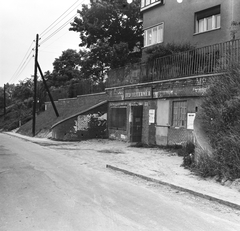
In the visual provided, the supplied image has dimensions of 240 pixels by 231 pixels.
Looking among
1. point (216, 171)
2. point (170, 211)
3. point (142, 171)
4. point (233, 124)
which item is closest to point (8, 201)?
point (170, 211)

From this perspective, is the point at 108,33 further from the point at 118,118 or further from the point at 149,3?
the point at 118,118

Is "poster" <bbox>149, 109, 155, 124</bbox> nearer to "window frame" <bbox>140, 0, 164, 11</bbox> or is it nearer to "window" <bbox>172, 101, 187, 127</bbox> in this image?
"window" <bbox>172, 101, 187, 127</bbox>

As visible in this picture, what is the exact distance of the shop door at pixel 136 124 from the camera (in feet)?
55.1

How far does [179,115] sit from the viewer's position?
13.5 meters

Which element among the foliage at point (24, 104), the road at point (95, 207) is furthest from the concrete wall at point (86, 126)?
the foliage at point (24, 104)

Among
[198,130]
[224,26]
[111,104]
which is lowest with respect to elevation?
[198,130]

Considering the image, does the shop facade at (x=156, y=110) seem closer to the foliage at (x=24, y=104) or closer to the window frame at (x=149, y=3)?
the window frame at (x=149, y=3)

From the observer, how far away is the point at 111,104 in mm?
18906

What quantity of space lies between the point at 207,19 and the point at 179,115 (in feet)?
26.6

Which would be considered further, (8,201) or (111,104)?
(111,104)

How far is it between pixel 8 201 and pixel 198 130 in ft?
19.4

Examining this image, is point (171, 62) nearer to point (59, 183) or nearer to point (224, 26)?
point (224, 26)

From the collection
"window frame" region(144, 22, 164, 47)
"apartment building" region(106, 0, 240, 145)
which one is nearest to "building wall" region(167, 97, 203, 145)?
"apartment building" region(106, 0, 240, 145)

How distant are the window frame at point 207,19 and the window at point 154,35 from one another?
10.6 ft
